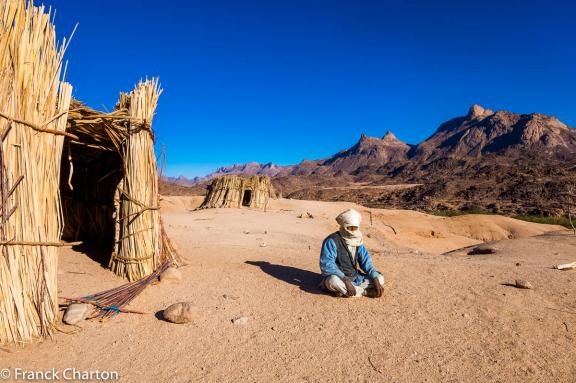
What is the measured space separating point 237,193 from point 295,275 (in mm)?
11422

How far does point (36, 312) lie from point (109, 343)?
0.59 metres

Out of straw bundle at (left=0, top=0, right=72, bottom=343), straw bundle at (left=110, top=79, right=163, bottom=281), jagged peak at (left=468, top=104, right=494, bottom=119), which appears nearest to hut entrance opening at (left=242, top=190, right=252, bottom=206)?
straw bundle at (left=110, top=79, right=163, bottom=281)

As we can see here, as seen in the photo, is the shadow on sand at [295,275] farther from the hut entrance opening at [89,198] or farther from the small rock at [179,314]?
the hut entrance opening at [89,198]

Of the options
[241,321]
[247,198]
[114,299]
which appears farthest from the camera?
[247,198]

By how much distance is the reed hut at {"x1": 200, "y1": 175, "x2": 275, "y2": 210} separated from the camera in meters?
15.5

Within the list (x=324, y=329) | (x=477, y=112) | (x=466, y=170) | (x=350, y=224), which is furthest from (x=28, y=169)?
(x=477, y=112)

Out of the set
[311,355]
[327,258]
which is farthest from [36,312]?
[327,258]

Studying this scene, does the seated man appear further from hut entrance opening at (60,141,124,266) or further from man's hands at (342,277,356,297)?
hut entrance opening at (60,141,124,266)

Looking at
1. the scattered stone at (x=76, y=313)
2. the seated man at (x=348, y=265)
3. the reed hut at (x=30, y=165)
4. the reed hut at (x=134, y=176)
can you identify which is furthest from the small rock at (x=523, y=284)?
the reed hut at (x=30, y=165)

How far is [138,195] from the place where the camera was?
407cm

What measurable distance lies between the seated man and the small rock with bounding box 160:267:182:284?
163 centimetres

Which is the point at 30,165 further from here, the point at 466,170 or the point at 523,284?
the point at 466,170

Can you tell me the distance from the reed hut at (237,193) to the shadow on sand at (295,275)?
10.5m

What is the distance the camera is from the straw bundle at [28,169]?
2602 millimetres
